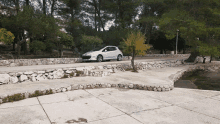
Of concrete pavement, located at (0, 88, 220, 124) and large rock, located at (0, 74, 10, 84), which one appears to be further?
large rock, located at (0, 74, 10, 84)

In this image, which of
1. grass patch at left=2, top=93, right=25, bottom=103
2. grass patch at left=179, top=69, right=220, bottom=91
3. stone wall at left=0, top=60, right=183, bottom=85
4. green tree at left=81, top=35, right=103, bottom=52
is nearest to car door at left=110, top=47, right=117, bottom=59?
stone wall at left=0, top=60, right=183, bottom=85

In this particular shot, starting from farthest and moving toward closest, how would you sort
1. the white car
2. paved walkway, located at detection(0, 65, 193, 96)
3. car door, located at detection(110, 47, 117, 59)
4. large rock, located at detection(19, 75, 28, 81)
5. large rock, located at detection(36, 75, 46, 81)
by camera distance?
1. car door, located at detection(110, 47, 117, 59)
2. the white car
3. large rock, located at detection(36, 75, 46, 81)
4. large rock, located at detection(19, 75, 28, 81)
5. paved walkway, located at detection(0, 65, 193, 96)

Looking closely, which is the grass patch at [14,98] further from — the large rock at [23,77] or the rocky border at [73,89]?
the large rock at [23,77]

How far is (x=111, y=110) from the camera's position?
426cm

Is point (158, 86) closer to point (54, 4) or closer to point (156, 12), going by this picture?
point (54, 4)

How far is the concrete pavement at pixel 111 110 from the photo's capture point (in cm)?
363

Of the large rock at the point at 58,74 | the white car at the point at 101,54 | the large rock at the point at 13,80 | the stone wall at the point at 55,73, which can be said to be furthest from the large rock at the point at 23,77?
the white car at the point at 101,54

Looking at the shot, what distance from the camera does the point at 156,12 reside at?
33.4m

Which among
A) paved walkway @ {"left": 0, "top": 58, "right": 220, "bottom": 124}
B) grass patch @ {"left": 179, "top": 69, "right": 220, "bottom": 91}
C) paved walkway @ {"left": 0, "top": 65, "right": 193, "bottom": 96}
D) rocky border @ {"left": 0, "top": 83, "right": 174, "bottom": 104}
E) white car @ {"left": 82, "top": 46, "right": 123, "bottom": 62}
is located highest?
white car @ {"left": 82, "top": 46, "right": 123, "bottom": 62}

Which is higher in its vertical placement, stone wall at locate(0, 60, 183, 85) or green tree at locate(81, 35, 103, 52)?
green tree at locate(81, 35, 103, 52)

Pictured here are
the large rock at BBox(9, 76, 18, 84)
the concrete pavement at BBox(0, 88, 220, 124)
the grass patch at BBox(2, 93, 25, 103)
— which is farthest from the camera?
the large rock at BBox(9, 76, 18, 84)

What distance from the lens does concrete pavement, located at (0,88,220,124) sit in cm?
363

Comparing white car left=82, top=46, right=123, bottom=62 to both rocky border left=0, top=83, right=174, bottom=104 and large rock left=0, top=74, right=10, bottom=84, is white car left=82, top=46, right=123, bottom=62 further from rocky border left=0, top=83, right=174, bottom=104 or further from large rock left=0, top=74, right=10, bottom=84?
large rock left=0, top=74, right=10, bottom=84

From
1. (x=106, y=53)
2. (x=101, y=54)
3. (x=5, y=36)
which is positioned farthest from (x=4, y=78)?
(x=5, y=36)
